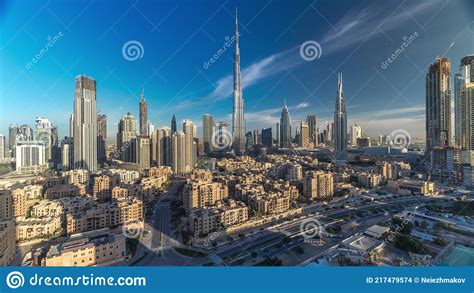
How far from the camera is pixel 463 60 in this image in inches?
111

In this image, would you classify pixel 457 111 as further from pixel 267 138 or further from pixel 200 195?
pixel 200 195

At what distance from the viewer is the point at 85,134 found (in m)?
7.09

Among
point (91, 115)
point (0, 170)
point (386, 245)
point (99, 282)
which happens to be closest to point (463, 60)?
point (386, 245)

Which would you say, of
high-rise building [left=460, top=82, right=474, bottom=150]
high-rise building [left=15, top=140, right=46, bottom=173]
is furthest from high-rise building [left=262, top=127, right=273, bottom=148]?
high-rise building [left=15, top=140, right=46, bottom=173]

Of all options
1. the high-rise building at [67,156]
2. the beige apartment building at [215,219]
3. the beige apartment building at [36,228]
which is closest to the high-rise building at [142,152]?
the high-rise building at [67,156]

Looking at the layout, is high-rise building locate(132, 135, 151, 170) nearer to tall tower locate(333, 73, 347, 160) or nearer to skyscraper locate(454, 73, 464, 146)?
tall tower locate(333, 73, 347, 160)

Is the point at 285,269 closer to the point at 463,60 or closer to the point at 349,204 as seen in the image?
the point at 463,60

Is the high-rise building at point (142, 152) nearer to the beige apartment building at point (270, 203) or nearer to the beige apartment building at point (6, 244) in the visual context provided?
the beige apartment building at point (270, 203)

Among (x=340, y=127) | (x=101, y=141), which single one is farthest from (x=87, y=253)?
(x=101, y=141)

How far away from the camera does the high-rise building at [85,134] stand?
21.1 ft

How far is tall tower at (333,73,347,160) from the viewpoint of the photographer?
12.3 feet

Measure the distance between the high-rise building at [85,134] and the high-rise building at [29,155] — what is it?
1.93 m

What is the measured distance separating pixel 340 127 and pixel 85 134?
8.14 metres

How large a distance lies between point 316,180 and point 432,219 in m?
2.49
